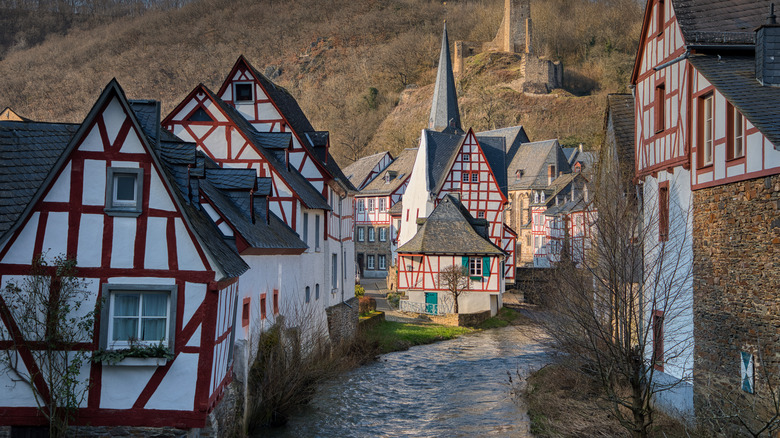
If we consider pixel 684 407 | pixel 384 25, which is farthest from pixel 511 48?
pixel 684 407

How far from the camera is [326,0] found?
149 meters

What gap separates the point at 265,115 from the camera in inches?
986

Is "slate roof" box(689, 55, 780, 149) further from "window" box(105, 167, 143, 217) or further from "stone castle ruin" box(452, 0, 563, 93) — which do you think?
"stone castle ruin" box(452, 0, 563, 93)

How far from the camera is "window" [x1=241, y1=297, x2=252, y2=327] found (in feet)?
48.1

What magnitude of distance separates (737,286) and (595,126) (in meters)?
67.8

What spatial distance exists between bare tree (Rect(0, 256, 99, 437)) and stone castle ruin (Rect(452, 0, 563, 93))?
81.2 meters

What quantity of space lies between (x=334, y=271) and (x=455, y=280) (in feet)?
34.3

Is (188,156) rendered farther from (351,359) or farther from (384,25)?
(384,25)

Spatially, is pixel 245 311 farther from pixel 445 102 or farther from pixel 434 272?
pixel 445 102

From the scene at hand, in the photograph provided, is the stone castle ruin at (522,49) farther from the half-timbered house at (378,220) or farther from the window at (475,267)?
the window at (475,267)

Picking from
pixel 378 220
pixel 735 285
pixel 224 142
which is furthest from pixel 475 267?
pixel 735 285

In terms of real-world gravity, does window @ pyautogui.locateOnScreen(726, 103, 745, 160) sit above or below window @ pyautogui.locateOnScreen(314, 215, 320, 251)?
above

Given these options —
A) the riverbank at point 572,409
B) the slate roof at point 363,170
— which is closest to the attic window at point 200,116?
the riverbank at point 572,409

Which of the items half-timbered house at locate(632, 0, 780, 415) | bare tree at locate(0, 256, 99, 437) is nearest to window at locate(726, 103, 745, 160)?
half-timbered house at locate(632, 0, 780, 415)
